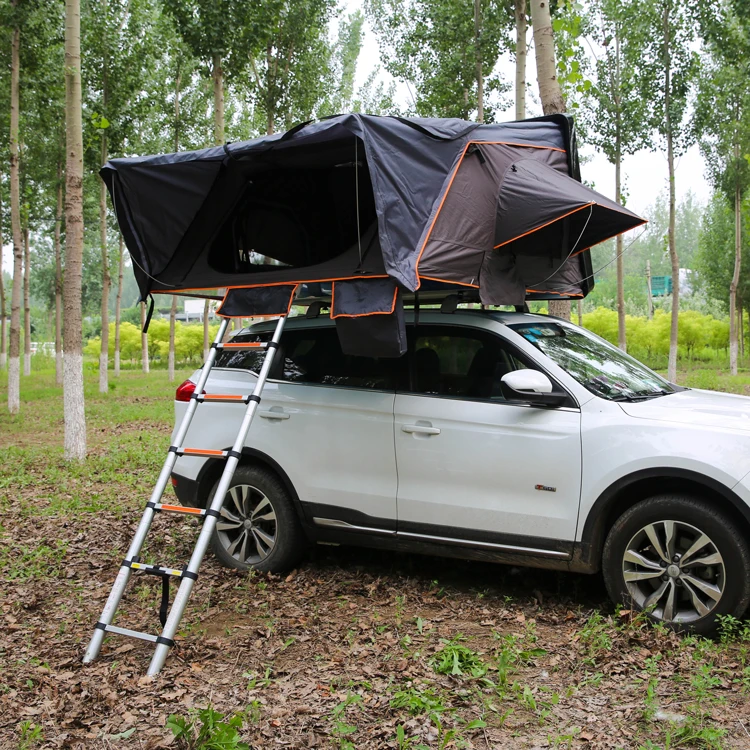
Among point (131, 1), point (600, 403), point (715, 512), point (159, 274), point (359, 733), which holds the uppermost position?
point (131, 1)

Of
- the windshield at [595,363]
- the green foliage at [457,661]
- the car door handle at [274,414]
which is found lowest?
the green foliage at [457,661]

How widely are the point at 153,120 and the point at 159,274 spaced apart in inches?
920

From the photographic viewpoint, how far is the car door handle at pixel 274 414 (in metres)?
5.73

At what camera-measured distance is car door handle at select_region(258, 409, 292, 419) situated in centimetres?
573

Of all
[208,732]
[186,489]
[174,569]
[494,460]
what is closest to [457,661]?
[494,460]

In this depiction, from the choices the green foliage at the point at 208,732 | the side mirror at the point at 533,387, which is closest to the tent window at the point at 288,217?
the side mirror at the point at 533,387

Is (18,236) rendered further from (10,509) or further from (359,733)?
(359,733)

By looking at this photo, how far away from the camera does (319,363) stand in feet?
19.0

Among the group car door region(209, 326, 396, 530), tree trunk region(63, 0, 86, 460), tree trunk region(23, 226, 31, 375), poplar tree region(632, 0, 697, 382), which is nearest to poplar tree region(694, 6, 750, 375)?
poplar tree region(632, 0, 697, 382)

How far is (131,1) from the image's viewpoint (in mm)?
20297

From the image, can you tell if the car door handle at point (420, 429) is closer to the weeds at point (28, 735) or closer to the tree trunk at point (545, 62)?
the weeds at point (28, 735)

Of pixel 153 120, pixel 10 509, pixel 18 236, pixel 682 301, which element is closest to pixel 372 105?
pixel 153 120

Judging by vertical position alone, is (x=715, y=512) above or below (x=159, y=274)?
below

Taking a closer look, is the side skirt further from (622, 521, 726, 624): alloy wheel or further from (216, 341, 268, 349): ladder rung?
(216, 341, 268, 349): ladder rung
